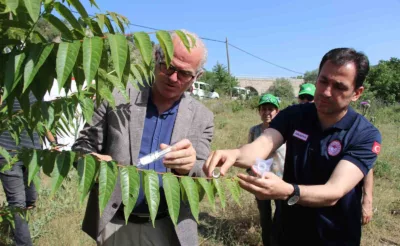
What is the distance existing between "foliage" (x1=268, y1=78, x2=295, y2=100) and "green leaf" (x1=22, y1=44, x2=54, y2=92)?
41.3 meters

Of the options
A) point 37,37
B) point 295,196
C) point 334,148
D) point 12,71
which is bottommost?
point 295,196

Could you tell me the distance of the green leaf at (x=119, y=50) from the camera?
0.99 metres

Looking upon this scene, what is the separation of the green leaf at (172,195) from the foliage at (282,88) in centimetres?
4097

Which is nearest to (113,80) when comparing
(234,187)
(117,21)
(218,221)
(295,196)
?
(117,21)

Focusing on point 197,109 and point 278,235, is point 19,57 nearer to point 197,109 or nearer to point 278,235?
point 197,109

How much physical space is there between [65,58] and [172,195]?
0.58m

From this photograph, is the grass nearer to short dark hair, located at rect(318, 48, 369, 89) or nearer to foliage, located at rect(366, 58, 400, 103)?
short dark hair, located at rect(318, 48, 369, 89)

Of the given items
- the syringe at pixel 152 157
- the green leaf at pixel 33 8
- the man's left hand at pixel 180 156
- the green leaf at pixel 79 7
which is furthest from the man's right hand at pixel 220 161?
→ the green leaf at pixel 33 8

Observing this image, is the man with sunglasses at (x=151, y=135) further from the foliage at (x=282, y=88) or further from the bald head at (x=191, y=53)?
the foliage at (x=282, y=88)

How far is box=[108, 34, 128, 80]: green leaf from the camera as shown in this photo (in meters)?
0.99

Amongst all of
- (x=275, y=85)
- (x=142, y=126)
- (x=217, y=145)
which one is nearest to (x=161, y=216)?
(x=142, y=126)

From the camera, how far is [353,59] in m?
1.93

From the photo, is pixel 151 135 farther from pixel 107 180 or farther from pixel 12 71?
pixel 12 71

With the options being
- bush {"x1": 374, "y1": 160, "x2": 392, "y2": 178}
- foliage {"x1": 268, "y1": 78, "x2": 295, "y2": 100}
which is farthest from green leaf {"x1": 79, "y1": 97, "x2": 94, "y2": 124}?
foliage {"x1": 268, "y1": 78, "x2": 295, "y2": 100}
